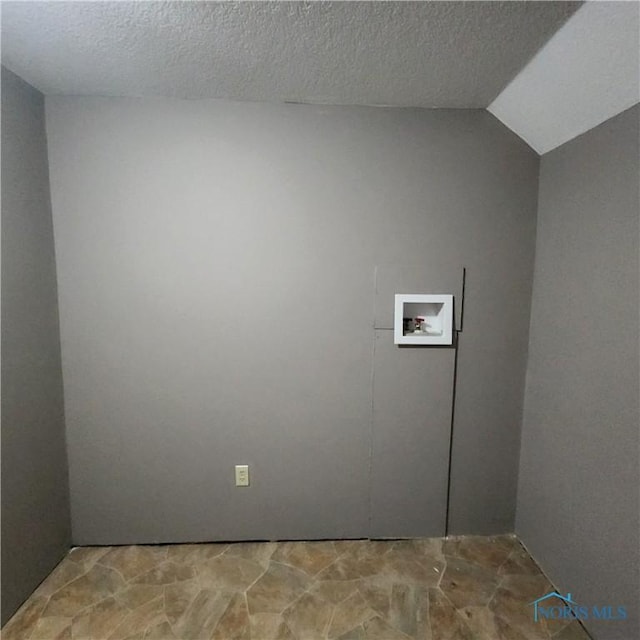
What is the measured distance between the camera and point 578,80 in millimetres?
1081

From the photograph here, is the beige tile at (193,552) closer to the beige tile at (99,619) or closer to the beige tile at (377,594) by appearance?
the beige tile at (99,619)

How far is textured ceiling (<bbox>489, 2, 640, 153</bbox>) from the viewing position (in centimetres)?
90

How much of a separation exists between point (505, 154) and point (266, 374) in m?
1.49

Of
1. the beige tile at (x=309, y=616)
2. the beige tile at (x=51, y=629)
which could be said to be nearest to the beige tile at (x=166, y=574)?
the beige tile at (x=51, y=629)

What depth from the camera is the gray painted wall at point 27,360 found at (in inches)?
47.8

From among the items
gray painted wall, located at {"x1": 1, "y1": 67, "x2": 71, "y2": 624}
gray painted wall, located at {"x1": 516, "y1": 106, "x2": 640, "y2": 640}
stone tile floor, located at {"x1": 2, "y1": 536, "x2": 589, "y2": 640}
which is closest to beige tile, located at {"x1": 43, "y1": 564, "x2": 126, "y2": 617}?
stone tile floor, located at {"x1": 2, "y1": 536, "x2": 589, "y2": 640}

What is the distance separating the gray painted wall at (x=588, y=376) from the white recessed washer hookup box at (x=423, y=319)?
425 mm

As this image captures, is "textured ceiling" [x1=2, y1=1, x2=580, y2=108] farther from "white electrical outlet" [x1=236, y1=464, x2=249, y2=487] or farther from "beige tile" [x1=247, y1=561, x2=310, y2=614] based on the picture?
"beige tile" [x1=247, y1=561, x2=310, y2=614]

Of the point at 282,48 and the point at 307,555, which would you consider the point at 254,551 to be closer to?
the point at 307,555

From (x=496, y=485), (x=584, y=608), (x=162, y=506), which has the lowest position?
(x=584, y=608)

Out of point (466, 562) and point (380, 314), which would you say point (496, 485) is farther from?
point (380, 314)

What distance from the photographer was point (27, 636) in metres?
1.20

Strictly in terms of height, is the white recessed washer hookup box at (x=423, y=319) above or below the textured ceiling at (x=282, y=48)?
below

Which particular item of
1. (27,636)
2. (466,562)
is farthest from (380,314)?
(27,636)
